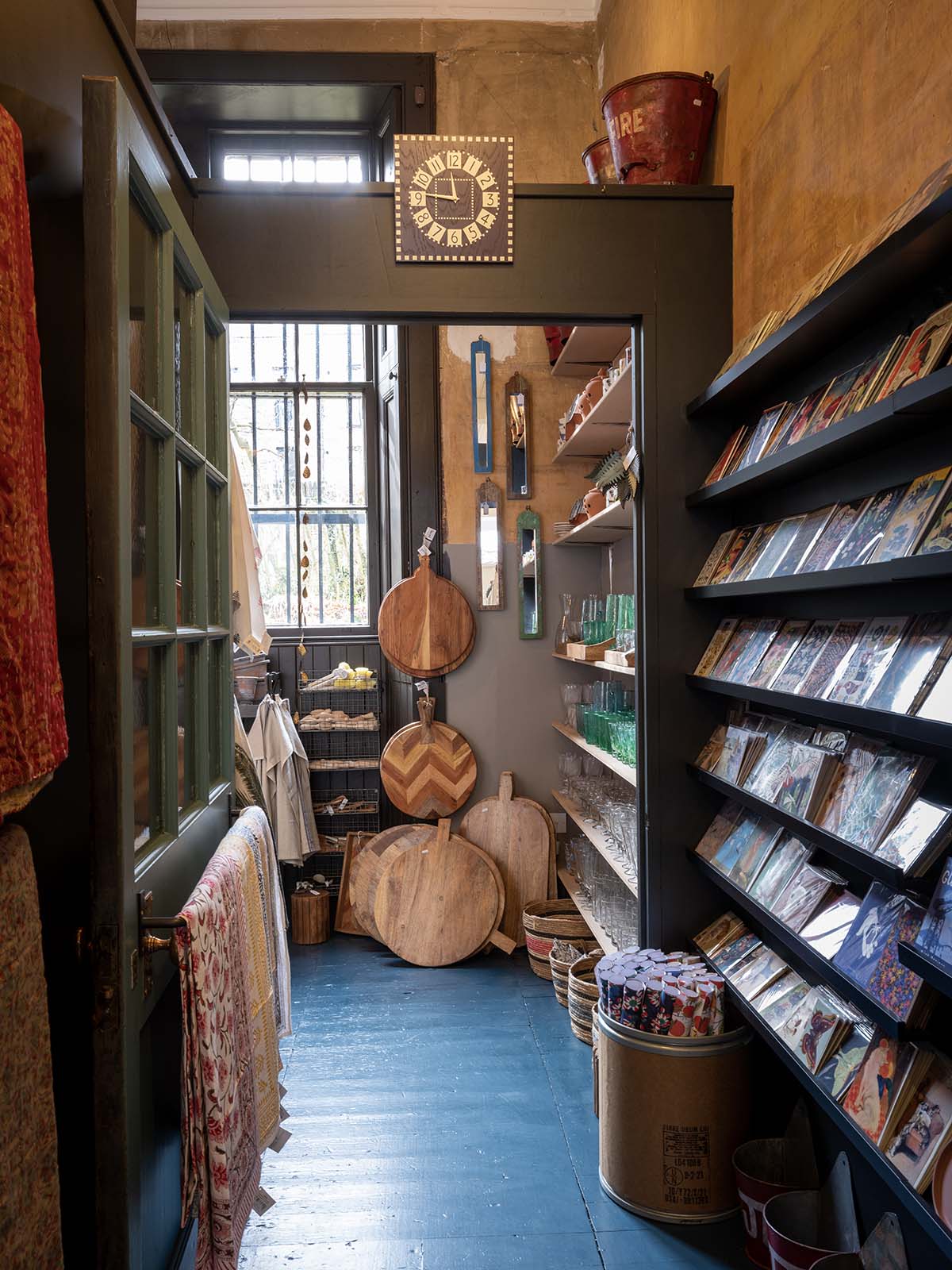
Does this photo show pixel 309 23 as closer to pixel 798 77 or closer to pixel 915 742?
pixel 798 77

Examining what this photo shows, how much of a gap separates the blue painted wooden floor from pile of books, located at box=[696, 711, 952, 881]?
1.01 meters

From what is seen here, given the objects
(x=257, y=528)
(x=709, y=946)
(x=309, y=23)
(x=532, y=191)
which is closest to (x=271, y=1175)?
(x=709, y=946)

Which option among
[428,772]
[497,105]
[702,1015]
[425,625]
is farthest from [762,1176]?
[497,105]

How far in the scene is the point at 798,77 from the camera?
7.00ft

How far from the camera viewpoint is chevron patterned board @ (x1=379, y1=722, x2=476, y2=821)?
4586 millimetres

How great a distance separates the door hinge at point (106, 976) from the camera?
1326 mm

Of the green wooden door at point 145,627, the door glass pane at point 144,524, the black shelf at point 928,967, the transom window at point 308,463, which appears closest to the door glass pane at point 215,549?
the green wooden door at point 145,627

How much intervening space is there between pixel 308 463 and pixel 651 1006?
368 centimetres

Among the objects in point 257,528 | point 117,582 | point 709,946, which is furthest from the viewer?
point 257,528

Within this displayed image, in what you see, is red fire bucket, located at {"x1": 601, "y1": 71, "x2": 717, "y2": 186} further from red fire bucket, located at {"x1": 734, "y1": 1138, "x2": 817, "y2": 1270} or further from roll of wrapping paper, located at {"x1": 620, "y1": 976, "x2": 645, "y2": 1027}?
red fire bucket, located at {"x1": 734, "y1": 1138, "x2": 817, "y2": 1270}

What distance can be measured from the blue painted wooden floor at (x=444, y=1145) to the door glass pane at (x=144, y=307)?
1.99 m

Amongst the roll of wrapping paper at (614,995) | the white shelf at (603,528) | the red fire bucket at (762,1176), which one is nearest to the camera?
the red fire bucket at (762,1176)

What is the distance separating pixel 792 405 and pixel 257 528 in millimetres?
3595

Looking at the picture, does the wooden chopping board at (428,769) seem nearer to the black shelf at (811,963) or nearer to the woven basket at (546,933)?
the woven basket at (546,933)
